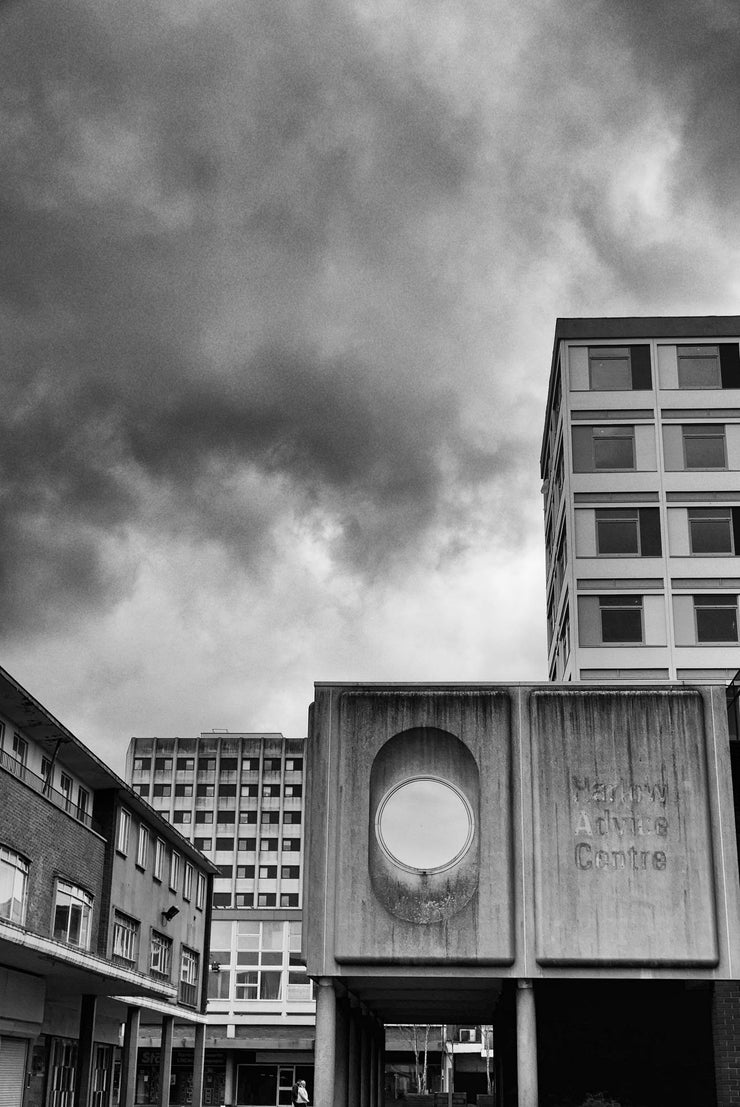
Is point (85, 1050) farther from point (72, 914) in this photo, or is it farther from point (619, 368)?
point (619, 368)

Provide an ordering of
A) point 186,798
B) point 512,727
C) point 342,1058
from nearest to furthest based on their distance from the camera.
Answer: point 512,727, point 342,1058, point 186,798

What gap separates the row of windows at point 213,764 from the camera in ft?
354

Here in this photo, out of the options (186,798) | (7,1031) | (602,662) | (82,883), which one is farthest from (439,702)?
(186,798)

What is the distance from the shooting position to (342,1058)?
894 inches

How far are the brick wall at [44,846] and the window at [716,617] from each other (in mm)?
22124

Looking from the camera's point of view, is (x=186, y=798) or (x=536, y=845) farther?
(x=186, y=798)

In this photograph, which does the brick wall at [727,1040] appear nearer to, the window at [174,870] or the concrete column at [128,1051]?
the concrete column at [128,1051]

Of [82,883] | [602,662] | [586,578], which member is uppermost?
[586,578]

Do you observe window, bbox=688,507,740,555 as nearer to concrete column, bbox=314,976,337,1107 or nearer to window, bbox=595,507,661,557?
window, bbox=595,507,661,557

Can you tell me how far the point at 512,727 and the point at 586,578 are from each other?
25029 mm

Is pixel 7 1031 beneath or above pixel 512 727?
beneath

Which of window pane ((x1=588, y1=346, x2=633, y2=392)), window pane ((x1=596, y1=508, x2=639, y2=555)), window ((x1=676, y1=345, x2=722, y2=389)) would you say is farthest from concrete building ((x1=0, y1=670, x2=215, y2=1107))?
window ((x1=676, y1=345, x2=722, y2=389))

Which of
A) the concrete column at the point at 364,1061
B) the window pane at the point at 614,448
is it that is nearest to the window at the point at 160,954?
the concrete column at the point at 364,1061

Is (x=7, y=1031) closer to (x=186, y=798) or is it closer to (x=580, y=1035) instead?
(x=580, y=1035)
